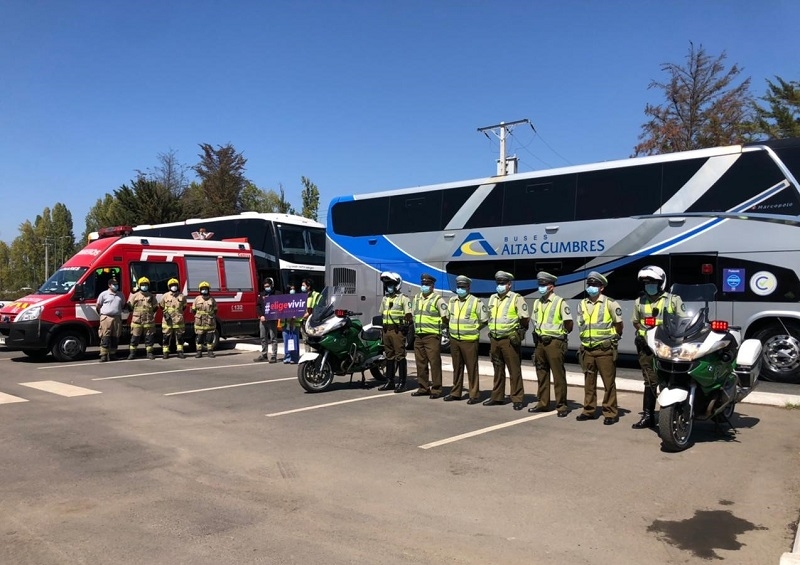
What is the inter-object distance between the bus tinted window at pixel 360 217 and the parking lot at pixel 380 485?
849 cm

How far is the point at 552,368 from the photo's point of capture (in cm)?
859

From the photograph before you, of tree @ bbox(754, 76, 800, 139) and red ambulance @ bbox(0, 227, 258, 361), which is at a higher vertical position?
tree @ bbox(754, 76, 800, 139)

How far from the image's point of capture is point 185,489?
547 cm

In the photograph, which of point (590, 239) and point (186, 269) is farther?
point (186, 269)

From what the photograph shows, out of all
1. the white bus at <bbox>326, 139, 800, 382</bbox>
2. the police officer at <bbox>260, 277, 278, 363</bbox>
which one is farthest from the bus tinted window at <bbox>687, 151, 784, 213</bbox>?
the police officer at <bbox>260, 277, 278, 363</bbox>

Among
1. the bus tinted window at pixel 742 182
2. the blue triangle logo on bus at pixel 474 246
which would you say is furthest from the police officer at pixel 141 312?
the bus tinted window at pixel 742 182

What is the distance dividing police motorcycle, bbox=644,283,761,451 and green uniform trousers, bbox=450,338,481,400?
2807mm

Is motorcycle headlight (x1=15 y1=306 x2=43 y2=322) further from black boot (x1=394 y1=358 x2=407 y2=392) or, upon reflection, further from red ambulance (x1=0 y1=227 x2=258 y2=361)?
black boot (x1=394 y1=358 x2=407 y2=392)

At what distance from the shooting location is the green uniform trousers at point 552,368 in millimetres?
8492

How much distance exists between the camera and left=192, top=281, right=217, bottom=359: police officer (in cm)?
1545

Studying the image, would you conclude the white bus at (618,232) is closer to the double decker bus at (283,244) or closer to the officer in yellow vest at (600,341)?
the officer in yellow vest at (600,341)

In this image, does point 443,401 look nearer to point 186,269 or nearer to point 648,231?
point 648,231

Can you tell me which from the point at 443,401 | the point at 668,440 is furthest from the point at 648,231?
the point at 668,440

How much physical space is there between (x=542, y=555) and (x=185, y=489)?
3.07m
